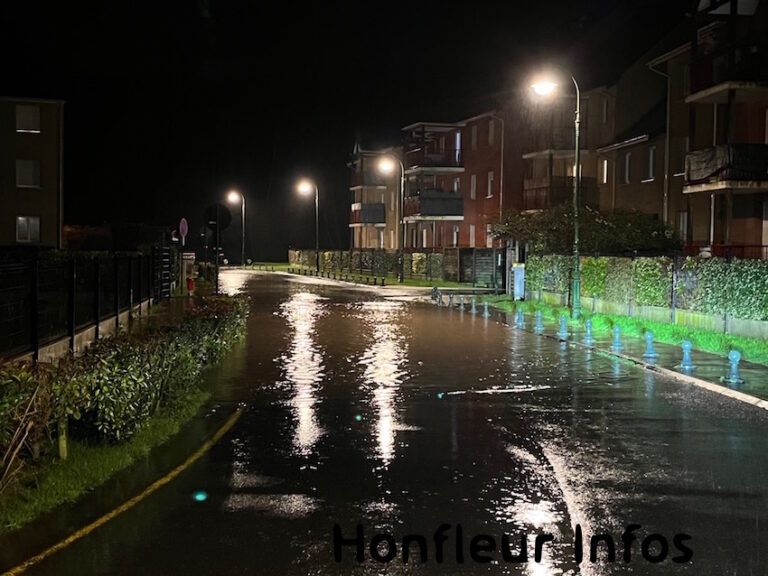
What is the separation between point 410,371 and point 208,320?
11.9 ft

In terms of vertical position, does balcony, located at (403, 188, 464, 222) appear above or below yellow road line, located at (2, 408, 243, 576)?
above

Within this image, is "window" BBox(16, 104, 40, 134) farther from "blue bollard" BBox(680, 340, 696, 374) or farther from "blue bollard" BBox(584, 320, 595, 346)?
"blue bollard" BBox(680, 340, 696, 374)

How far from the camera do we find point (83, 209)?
220ft

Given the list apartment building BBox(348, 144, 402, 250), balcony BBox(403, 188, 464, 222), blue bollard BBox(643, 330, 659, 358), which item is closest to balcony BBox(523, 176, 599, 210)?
balcony BBox(403, 188, 464, 222)

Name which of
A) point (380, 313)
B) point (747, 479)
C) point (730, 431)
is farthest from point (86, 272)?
point (747, 479)

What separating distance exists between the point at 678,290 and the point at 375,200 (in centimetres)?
6146

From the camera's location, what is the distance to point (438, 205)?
6331 centimetres

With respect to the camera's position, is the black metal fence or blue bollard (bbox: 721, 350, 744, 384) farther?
blue bollard (bbox: 721, 350, 744, 384)

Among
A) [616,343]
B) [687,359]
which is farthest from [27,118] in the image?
[687,359]

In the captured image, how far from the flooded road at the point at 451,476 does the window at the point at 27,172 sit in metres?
35.9

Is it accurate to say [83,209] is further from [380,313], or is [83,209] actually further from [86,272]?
[86,272]

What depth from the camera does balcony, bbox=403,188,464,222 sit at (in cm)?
6309

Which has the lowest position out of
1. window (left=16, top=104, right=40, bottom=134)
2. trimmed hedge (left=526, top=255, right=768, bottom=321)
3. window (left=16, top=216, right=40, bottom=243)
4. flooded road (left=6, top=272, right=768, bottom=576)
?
flooded road (left=6, top=272, right=768, bottom=576)

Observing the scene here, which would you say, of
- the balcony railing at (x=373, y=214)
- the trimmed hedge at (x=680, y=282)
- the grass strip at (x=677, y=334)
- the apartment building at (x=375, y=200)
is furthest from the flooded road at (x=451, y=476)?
the balcony railing at (x=373, y=214)
